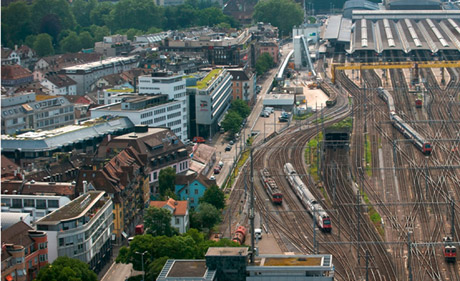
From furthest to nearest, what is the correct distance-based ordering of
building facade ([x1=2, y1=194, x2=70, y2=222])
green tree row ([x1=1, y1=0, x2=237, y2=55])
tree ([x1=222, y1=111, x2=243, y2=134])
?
green tree row ([x1=1, y1=0, x2=237, y2=55])
tree ([x1=222, y1=111, x2=243, y2=134])
building facade ([x1=2, y1=194, x2=70, y2=222])

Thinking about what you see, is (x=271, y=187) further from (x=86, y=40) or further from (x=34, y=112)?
(x=86, y=40)

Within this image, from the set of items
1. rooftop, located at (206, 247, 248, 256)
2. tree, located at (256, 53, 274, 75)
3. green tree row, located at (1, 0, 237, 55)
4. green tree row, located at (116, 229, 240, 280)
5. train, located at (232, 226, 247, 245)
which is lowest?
train, located at (232, 226, 247, 245)

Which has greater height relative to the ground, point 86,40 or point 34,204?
point 86,40

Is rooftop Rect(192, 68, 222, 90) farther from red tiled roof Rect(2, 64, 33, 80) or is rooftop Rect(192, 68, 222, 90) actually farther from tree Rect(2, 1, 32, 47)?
tree Rect(2, 1, 32, 47)

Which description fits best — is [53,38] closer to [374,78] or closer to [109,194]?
[374,78]

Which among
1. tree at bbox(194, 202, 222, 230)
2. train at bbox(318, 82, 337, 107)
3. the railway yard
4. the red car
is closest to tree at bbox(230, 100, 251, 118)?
the railway yard

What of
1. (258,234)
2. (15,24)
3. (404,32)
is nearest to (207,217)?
(258,234)
